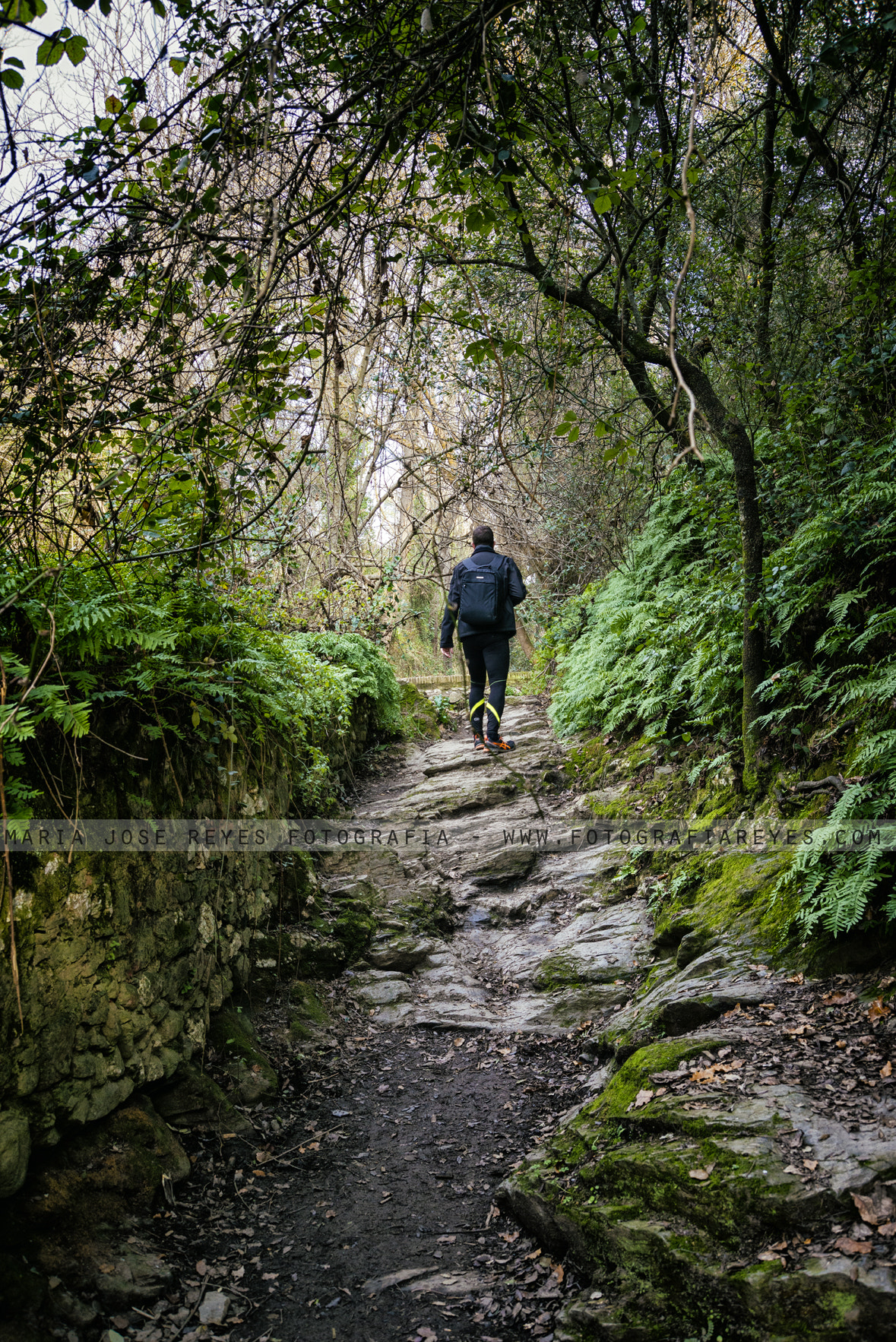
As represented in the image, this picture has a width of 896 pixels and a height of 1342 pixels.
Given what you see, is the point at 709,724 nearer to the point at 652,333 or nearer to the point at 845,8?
the point at 652,333

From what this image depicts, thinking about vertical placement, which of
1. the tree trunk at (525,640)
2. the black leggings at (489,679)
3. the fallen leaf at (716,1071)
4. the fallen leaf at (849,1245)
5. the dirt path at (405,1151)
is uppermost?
the tree trunk at (525,640)

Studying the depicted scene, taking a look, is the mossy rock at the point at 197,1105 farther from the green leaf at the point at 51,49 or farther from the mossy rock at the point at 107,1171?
the green leaf at the point at 51,49

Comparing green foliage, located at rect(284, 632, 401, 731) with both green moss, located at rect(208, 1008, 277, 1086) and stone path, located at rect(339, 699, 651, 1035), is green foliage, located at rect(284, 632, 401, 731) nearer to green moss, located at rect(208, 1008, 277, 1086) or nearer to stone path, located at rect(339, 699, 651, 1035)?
stone path, located at rect(339, 699, 651, 1035)

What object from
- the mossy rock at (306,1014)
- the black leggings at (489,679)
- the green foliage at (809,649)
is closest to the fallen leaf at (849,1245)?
the green foliage at (809,649)

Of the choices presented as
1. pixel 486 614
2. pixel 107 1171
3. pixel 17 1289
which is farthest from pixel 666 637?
pixel 17 1289

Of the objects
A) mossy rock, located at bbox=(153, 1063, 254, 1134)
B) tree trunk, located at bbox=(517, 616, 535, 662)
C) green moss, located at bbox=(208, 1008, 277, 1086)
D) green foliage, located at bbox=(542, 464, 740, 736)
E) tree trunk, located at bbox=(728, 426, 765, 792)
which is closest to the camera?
mossy rock, located at bbox=(153, 1063, 254, 1134)

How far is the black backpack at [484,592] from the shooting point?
26.1 ft

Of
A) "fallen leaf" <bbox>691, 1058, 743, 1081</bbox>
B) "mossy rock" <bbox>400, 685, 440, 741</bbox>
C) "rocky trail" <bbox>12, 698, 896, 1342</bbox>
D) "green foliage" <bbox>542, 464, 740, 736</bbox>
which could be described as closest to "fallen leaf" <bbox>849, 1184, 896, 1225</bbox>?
"rocky trail" <bbox>12, 698, 896, 1342</bbox>

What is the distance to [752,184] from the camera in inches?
282

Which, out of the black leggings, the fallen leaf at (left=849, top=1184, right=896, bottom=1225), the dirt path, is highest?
the black leggings

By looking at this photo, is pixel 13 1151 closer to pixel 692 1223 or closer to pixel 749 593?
pixel 692 1223

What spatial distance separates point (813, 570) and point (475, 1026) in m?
3.96

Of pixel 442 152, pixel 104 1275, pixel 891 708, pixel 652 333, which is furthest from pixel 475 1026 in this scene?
pixel 652 333

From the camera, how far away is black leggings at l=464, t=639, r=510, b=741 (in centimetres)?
831
